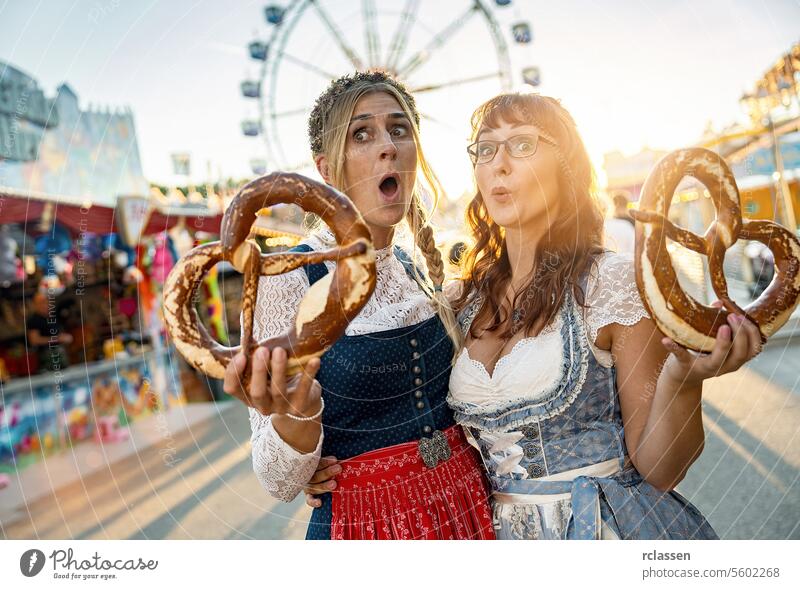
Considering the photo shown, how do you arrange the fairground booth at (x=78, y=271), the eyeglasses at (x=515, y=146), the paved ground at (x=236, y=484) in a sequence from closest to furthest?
the eyeglasses at (x=515, y=146), the paved ground at (x=236, y=484), the fairground booth at (x=78, y=271)

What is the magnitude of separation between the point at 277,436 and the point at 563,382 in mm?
674

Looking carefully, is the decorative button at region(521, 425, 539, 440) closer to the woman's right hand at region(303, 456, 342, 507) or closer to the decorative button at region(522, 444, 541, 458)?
the decorative button at region(522, 444, 541, 458)

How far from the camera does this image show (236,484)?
15.1 ft

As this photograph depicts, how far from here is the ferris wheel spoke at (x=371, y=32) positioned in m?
2.35

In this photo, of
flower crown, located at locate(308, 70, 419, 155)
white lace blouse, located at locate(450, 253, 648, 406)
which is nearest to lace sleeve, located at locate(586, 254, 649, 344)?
white lace blouse, located at locate(450, 253, 648, 406)

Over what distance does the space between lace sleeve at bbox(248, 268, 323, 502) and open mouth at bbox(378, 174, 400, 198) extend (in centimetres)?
30

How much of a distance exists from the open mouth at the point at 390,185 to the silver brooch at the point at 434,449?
2.03 feet

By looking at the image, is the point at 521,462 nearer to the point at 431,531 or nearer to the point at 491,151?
the point at 431,531

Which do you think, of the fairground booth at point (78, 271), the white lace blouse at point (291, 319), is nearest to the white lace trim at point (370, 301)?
the white lace blouse at point (291, 319)

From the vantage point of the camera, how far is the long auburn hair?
1.68 m

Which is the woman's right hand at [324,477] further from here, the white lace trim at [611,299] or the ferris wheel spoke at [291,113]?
the ferris wheel spoke at [291,113]

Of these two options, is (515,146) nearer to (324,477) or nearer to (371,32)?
(324,477)

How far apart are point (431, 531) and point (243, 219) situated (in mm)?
909
